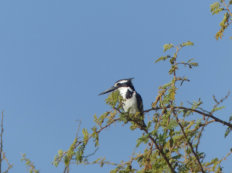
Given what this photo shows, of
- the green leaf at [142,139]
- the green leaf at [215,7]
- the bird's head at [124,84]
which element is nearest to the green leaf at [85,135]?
the green leaf at [142,139]

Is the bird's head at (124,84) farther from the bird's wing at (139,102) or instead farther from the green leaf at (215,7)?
the green leaf at (215,7)

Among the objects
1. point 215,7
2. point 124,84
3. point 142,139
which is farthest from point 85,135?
point 124,84

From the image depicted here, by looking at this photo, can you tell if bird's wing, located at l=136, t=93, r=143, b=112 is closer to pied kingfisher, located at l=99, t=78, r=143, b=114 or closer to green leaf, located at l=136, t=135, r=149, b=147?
pied kingfisher, located at l=99, t=78, r=143, b=114

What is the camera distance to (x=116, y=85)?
727cm

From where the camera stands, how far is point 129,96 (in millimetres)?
6363

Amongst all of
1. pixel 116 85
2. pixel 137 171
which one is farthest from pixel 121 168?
pixel 116 85

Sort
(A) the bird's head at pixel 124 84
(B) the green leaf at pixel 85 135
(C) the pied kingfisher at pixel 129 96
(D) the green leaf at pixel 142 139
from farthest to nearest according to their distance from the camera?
(A) the bird's head at pixel 124 84 < (C) the pied kingfisher at pixel 129 96 < (B) the green leaf at pixel 85 135 < (D) the green leaf at pixel 142 139

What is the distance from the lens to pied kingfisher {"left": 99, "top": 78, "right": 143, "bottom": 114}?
621cm

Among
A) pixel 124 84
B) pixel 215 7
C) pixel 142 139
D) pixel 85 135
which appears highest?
pixel 124 84

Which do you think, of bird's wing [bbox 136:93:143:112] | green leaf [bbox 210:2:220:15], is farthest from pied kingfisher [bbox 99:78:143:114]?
green leaf [bbox 210:2:220:15]

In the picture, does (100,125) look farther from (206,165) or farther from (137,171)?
(206,165)

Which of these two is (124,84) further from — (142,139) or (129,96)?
(142,139)

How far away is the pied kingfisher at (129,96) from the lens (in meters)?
6.21

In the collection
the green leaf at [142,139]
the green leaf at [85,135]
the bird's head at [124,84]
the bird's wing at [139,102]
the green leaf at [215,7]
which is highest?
the bird's head at [124,84]
